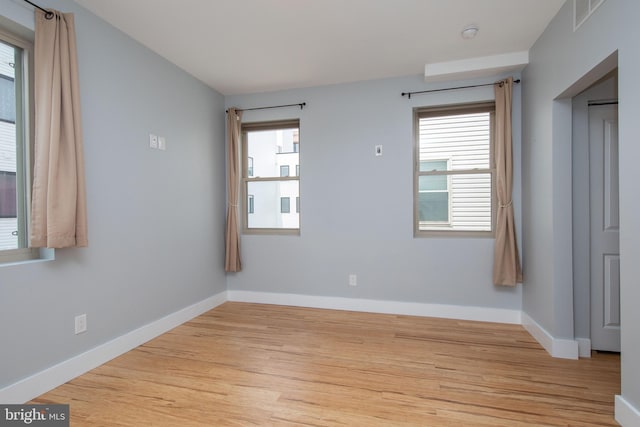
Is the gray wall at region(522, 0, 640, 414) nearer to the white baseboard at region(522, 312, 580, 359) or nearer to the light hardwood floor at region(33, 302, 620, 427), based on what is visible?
the white baseboard at region(522, 312, 580, 359)

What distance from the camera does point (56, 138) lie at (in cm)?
196

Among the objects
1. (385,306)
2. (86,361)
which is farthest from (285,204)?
(86,361)

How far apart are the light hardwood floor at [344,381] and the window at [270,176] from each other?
1.43 metres

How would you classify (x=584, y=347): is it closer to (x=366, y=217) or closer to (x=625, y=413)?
(x=625, y=413)

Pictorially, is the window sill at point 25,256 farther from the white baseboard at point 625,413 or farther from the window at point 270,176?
the white baseboard at point 625,413

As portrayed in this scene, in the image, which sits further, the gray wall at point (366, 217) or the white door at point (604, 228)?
the gray wall at point (366, 217)

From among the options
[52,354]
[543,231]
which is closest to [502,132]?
[543,231]

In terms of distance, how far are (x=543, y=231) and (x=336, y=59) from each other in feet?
8.20

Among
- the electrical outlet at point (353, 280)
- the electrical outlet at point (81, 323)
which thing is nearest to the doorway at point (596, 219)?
the electrical outlet at point (353, 280)

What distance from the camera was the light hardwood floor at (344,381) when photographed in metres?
1.76

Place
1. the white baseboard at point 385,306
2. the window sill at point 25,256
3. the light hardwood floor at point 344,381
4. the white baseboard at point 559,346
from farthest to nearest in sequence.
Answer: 1. the white baseboard at point 385,306
2. the white baseboard at point 559,346
3. the window sill at point 25,256
4. the light hardwood floor at point 344,381

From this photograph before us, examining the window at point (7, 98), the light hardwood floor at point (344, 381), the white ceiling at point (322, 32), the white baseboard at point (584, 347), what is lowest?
the light hardwood floor at point (344, 381)

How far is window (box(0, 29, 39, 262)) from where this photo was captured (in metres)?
1.96

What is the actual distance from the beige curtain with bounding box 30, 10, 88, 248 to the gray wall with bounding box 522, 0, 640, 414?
3.29m
